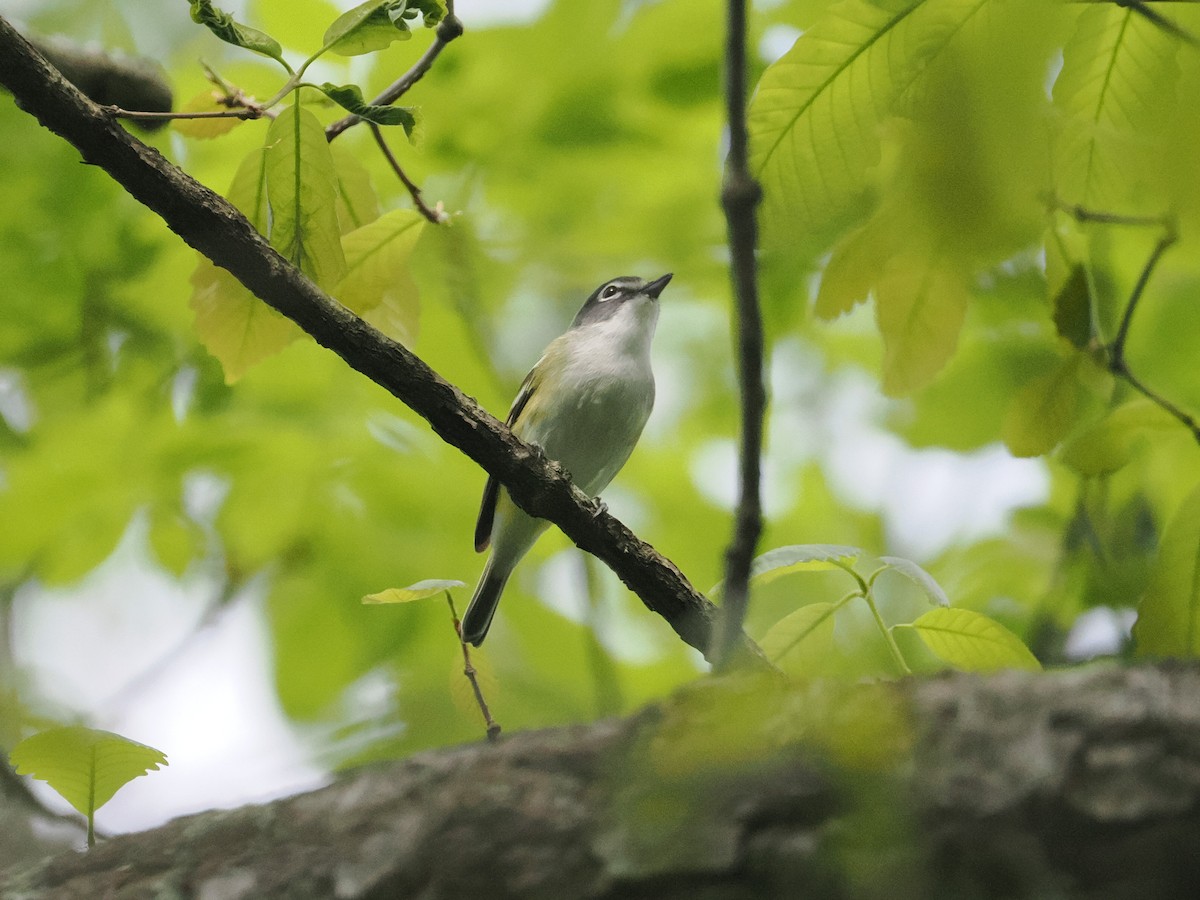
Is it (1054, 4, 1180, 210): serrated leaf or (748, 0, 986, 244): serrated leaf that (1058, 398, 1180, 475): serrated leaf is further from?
(748, 0, 986, 244): serrated leaf

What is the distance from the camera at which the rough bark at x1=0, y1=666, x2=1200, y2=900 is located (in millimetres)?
1248

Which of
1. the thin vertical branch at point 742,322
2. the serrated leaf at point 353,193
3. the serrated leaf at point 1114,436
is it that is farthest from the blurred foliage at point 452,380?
the thin vertical branch at point 742,322

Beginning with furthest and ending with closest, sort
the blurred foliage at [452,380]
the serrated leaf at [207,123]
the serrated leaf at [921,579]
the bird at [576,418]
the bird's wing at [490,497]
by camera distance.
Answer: the bird at [576,418], the bird's wing at [490,497], the blurred foliage at [452,380], the serrated leaf at [207,123], the serrated leaf at [921,579]

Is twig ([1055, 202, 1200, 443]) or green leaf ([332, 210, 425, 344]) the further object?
green leaf ([332, 210, 425, 344])

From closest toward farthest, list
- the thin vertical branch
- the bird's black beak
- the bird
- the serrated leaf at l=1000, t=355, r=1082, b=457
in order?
the thin vertical branch → the serrated leaf at l=1000, t=355, r=1082, b=457 → the bird → the bird's black beak

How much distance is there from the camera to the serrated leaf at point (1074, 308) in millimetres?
2207

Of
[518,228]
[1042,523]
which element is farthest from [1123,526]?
[518,228]

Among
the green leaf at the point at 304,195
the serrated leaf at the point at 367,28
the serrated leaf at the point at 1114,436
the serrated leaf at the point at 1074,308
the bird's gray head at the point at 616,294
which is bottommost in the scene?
the serrated leaf at the point at 1114,436

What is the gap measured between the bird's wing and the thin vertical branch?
265 centimetres

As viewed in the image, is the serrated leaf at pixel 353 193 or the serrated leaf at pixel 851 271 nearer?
the serrated leaf at pixel 851 271

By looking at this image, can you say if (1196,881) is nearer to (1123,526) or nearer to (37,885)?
(37,885)

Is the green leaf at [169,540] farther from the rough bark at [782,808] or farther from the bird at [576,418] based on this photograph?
the rough bark at [782,808]

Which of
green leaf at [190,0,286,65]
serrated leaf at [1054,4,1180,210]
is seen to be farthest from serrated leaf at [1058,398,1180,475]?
green leaf at [190,0,286,65]

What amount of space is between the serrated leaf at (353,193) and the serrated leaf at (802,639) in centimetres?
135
